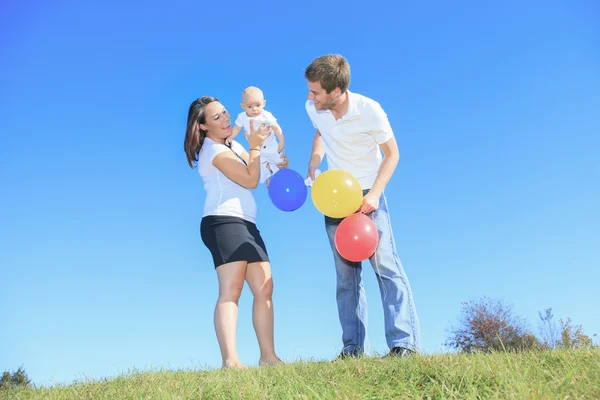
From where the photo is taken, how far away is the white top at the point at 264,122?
20.7 feet

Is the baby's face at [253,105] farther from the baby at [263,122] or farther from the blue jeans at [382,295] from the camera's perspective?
the blue jeans at [382,295]

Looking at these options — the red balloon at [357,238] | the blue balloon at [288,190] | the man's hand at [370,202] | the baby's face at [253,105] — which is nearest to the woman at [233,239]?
the blue balloon at [288,190]

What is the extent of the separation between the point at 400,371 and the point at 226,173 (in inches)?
98.1

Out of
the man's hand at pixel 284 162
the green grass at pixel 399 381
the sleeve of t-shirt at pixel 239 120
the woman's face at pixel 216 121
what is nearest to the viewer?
the green grass at pixel 399 381

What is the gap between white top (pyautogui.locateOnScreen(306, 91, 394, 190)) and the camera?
479 cm

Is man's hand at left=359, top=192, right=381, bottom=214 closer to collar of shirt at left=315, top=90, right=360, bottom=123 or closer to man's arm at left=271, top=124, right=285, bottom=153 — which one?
collar of shirt at left=315, top=90, right=360, bottom=123

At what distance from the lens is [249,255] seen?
5.05 metres

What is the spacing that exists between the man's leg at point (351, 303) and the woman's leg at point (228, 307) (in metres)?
0.92

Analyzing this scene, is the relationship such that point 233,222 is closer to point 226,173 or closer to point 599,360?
point 226,173

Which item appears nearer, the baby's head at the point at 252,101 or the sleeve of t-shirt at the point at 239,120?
the baby's head at the point at 252,101

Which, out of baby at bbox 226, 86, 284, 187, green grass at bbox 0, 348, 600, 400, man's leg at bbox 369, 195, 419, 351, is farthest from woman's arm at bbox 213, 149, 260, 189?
green grass at bbox 0, 348, 600, 400

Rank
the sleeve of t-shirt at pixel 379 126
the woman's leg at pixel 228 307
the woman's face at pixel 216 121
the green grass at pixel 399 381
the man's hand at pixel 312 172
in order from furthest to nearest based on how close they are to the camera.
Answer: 1. the woman's face at pixel 216 121
2. the man's hand at pixel 312 172
3. the woman's leg at pixel 228 307
4. the sleeve of t-shirt at pixel 379 126
5. the green grass at pixel 399 381

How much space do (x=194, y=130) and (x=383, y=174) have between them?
1.96m

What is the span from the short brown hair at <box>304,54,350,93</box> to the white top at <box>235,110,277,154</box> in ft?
5.39
